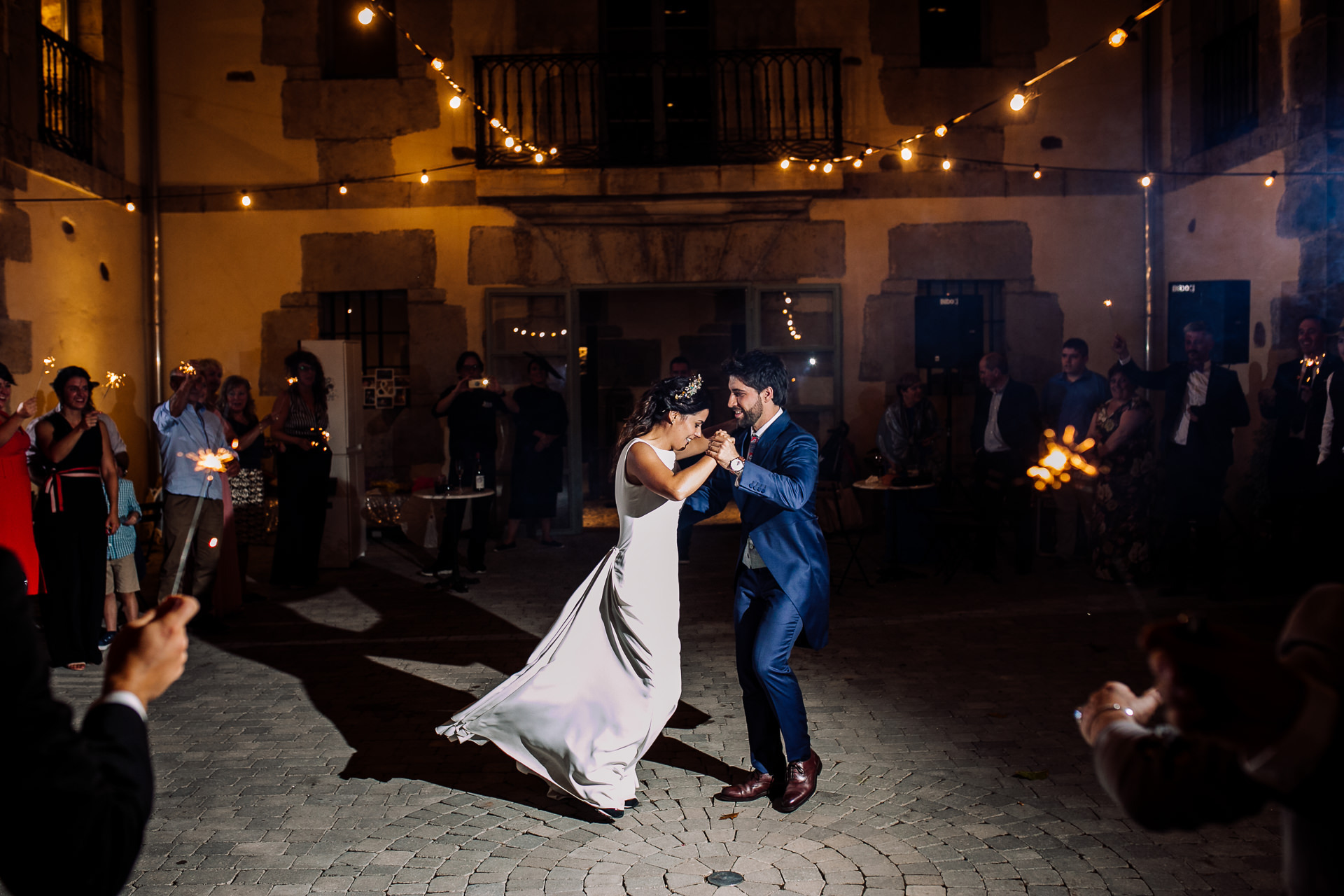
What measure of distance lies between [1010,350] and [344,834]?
973 centimetres

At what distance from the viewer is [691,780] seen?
429 centimetres

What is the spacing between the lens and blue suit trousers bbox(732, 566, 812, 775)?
12.9 ft

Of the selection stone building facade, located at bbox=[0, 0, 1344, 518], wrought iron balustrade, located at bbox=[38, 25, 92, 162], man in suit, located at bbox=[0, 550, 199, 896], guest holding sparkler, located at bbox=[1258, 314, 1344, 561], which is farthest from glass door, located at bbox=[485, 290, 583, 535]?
man in suit, located at bbox=[0, 550, 199, 896]

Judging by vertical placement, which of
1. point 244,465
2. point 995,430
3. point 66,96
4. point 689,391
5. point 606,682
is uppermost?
point 66,96

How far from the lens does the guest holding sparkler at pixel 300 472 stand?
8.61 m

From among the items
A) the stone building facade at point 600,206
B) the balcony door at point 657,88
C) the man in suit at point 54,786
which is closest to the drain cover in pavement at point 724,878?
the man in suit at point 54,786

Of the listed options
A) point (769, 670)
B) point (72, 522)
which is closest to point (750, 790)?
point (769, 670)

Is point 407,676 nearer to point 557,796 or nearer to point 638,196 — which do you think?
point 557,796

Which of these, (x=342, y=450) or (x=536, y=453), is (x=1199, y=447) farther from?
(x=342, y=450)

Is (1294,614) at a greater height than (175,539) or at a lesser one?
greater

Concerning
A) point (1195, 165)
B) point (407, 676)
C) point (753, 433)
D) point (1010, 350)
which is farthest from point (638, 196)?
point (753, 433)

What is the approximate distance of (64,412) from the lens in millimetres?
6188

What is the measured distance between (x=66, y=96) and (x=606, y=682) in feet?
31.9

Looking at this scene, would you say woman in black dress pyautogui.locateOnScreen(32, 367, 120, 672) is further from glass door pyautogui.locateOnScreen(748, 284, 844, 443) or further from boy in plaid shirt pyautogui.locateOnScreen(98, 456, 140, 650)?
glass door pyautogui.locateOnScreen(748, 284, 844, 443)
